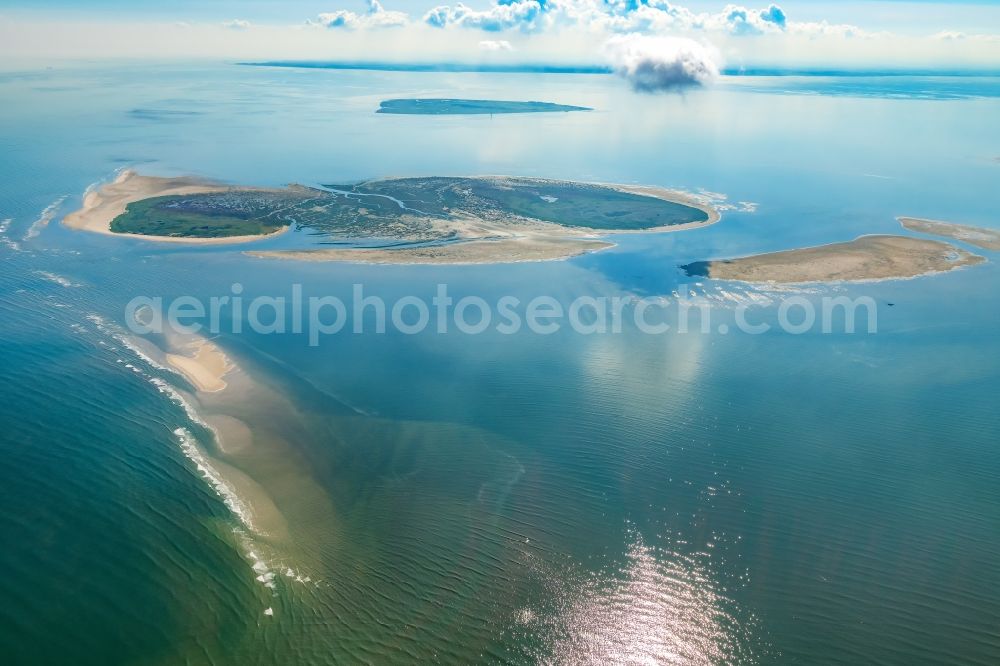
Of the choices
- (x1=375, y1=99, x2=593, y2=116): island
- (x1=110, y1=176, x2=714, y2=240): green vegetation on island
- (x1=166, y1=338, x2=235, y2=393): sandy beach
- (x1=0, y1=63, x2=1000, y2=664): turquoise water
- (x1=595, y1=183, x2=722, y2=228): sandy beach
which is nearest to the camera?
(x1=0, y1=63, x2=1000, y2=664): turquoise water

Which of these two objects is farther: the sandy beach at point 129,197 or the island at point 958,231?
the island at point 958,231

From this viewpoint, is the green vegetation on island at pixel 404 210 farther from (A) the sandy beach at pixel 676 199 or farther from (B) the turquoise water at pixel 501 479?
(B) the turquoise water at pixel 501 479

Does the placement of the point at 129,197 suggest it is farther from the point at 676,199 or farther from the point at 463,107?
the point at 463,107

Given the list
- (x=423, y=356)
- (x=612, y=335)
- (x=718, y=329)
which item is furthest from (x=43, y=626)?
(x=718, y=329)

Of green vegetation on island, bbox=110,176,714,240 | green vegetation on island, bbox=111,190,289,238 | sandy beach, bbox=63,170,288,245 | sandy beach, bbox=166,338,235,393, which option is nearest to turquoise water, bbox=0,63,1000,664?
sandy beach, bbox=166,338,235,393

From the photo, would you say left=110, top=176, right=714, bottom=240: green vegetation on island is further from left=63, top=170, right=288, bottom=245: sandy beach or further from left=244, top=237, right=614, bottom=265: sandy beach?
left=244, top=237, right=614, bottom=265: sandy beach

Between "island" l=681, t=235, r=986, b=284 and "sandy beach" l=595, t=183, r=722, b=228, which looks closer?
"island" l=681, t=235, r=986, b=284

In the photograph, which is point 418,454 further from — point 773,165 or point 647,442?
point 773,165

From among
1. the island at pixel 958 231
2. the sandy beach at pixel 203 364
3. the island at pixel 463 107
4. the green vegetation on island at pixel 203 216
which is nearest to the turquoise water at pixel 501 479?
the sandy beach at pixel 203 364
